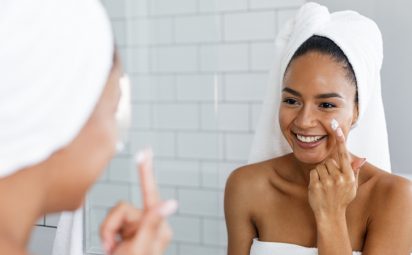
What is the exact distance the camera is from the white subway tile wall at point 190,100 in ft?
5.28

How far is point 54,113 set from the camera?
1.43 feet

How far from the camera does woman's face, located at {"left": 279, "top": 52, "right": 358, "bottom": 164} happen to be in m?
1.13

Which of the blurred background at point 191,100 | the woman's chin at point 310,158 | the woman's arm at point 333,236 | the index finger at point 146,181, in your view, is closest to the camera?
the index finger at point 146,181

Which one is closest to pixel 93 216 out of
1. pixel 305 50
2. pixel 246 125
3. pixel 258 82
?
pixel 246 125

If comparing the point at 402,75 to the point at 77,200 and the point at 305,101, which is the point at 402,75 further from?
the point at 77,200

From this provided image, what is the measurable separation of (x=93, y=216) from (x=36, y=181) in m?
1.32

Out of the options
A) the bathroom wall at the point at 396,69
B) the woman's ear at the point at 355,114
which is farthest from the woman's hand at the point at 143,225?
the bathroom wall at the point at 396,69

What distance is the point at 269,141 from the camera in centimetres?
137

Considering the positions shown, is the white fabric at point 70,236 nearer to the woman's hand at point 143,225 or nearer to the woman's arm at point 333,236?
the woman's arm at point 333,236

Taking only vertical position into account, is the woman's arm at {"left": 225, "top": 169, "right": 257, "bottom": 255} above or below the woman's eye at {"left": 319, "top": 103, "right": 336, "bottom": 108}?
below

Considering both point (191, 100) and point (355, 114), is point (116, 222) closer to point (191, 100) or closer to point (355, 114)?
point (355, 114)

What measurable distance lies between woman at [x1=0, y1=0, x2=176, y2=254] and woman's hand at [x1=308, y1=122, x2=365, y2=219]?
69 cm

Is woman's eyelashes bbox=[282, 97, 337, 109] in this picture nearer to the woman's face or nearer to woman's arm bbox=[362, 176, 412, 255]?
the woman's face

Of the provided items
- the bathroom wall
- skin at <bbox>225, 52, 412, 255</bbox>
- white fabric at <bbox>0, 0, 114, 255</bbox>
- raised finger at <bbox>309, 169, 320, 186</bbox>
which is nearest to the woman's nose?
skin at <bbox>225, 52, 412, 255</bbox>
